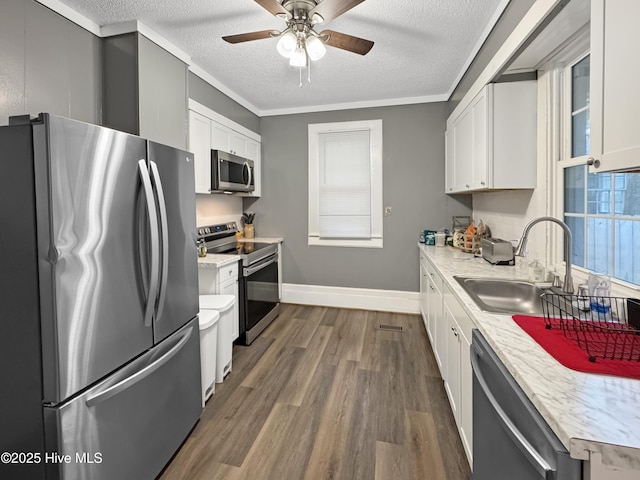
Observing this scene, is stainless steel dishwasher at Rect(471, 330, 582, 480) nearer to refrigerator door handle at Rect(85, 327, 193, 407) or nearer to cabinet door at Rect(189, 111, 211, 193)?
refrigerator door handle at Rect(85, 327, 193, 407)

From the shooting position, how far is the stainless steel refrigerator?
1098 mm

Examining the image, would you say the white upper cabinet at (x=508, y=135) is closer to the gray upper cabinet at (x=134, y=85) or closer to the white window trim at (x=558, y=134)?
the white window trim at (x=558, y=134)

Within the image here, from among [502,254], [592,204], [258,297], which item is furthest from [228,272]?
[592,204]

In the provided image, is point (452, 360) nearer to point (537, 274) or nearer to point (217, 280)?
point (537, 274)

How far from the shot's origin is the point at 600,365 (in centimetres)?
91

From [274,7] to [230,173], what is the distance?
1.92 m

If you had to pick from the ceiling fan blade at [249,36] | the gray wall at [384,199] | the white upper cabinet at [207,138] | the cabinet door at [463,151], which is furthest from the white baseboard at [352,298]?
the ceiling fan blade at [249,36]

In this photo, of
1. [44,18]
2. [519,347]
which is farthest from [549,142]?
[44,18]

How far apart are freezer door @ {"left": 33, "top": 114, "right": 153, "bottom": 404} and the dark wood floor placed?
86 cm

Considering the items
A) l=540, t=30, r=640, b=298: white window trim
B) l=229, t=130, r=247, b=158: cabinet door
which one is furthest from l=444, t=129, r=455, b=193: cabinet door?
l=229, t=130, r=247, b=158: cabinet door

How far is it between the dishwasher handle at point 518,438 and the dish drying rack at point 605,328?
0.31 m

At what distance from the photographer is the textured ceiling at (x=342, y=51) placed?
2.11m

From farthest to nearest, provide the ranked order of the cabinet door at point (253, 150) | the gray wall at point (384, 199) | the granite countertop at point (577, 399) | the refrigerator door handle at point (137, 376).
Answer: the cabinet door at point (253, 150)
the gray wall at point (384, 199)
the refrigerator door handle at point (137, 376)
the granite countertop at point (577, 399)

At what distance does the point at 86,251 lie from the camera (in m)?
1.19
